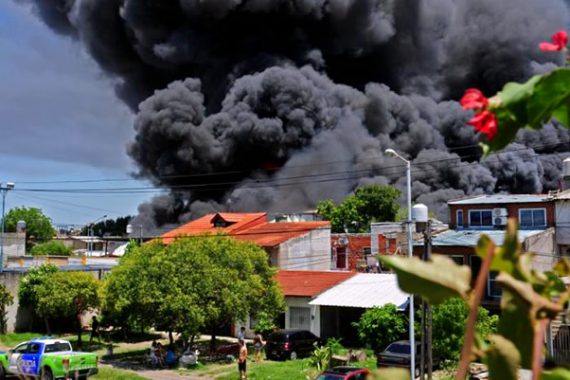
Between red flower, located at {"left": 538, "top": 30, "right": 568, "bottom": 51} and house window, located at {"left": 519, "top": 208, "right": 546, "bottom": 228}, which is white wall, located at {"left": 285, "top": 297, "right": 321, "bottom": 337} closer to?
house window, located at {"left": 519, "top": 208, "right": 546, "bottom": 228}

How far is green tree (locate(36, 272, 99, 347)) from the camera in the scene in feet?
Answer: 94.0

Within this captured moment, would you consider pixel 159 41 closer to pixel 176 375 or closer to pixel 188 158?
pixel 188 158

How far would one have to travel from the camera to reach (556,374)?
1.27 metres

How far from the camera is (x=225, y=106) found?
66188 mm

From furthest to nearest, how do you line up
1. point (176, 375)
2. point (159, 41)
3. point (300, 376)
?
point (159, 41), point (176, 375), point (300, 376)

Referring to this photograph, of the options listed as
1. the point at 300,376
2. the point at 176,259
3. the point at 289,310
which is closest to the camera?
the point at 300,376

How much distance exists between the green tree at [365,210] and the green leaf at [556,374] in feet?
156

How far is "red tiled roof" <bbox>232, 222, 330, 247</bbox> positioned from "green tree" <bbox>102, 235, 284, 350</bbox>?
Result: 24.9 ft

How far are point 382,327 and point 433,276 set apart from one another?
2466 cm

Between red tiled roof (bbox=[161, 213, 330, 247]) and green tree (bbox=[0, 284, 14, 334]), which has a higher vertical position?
red tiled roof (bbox=[161, 213, 330, 247])

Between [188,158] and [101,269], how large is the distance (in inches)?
1072

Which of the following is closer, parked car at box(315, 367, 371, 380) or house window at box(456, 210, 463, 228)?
parked car at box(315, 367, 371, 380)

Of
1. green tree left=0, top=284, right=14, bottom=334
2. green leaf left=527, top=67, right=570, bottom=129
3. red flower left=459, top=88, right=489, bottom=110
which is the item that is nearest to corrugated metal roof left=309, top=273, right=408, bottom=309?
green tree left=0, top=284, right=14, bottom=334

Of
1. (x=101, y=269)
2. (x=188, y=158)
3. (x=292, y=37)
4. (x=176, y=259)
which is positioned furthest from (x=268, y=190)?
(x=176, y=259)
